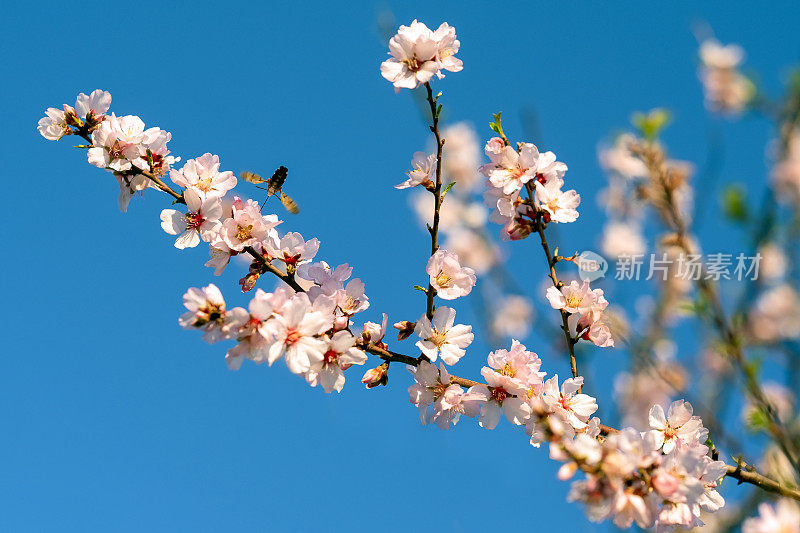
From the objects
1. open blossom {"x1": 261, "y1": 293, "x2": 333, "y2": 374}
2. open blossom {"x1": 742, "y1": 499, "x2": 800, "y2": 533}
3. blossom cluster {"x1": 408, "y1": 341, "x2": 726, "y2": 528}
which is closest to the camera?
blossom cluster {"x1": 408, "y1": 341, "x2": 726, "y2": 528}

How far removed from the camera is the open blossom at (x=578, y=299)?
2.43 metres

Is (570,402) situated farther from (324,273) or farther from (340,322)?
(324,273)

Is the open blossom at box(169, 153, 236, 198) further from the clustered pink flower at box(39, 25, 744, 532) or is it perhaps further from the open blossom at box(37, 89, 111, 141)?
the open blossom at box(37, 89, 111, 141)

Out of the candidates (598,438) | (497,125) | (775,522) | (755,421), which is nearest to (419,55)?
(497,125)

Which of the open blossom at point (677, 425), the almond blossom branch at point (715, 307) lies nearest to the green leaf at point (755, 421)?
the almond blossom branch at point (715, 307)

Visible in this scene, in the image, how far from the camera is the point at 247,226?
2.31 meters

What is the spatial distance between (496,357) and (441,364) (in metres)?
0.18

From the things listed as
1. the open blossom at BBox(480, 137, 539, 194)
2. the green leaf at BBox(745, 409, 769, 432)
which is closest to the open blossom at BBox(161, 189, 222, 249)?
the open blossom at BBox(480, 137, 539, 194)

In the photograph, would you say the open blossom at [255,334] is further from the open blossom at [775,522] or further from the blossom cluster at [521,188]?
the open blossom at [775,522]

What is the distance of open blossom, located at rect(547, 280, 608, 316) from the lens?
243cm

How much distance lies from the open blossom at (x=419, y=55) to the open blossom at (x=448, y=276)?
0.61m

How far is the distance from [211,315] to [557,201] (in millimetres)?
1304

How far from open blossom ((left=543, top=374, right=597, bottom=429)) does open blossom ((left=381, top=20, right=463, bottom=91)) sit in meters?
1.14

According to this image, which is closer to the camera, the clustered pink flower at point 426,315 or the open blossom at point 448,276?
the clustered pink flower at point 426,315
